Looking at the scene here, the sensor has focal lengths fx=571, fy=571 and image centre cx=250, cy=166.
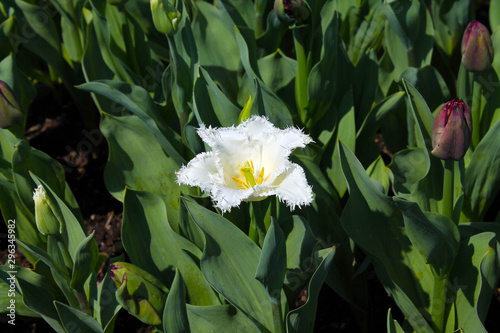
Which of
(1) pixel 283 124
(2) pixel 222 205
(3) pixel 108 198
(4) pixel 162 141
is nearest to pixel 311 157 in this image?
(1) pixel 283 124

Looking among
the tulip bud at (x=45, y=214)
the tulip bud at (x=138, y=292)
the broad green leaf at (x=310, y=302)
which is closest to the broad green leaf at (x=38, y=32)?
the tulip bud at (x=45, y=214)

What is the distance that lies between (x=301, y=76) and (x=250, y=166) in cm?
70

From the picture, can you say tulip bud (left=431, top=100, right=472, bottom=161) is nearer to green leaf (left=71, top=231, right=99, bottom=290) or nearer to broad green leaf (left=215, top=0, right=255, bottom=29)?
green leaf (left=71, top=231, right=99, bottom=290)

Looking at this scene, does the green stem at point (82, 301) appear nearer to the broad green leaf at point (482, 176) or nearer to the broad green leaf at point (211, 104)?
the broad green leaf at point (211, 104)

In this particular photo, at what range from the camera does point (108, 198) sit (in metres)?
2.48

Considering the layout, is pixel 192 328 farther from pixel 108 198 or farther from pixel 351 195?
pixel 108 198

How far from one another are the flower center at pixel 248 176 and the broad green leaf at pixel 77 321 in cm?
59

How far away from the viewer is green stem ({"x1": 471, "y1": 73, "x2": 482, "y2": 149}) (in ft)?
6.32

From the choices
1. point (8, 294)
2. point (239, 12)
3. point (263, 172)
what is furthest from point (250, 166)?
point (239, 12)

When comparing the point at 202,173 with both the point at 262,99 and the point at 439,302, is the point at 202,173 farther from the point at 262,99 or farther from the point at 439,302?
the point at 439,302

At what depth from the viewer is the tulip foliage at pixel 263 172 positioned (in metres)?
1.39

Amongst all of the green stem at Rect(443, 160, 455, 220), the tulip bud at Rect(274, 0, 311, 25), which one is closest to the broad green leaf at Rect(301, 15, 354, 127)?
the tulip bud at Rect(274, 0, 311, 25)

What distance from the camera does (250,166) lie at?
136cm

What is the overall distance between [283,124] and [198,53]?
53 centimetres
